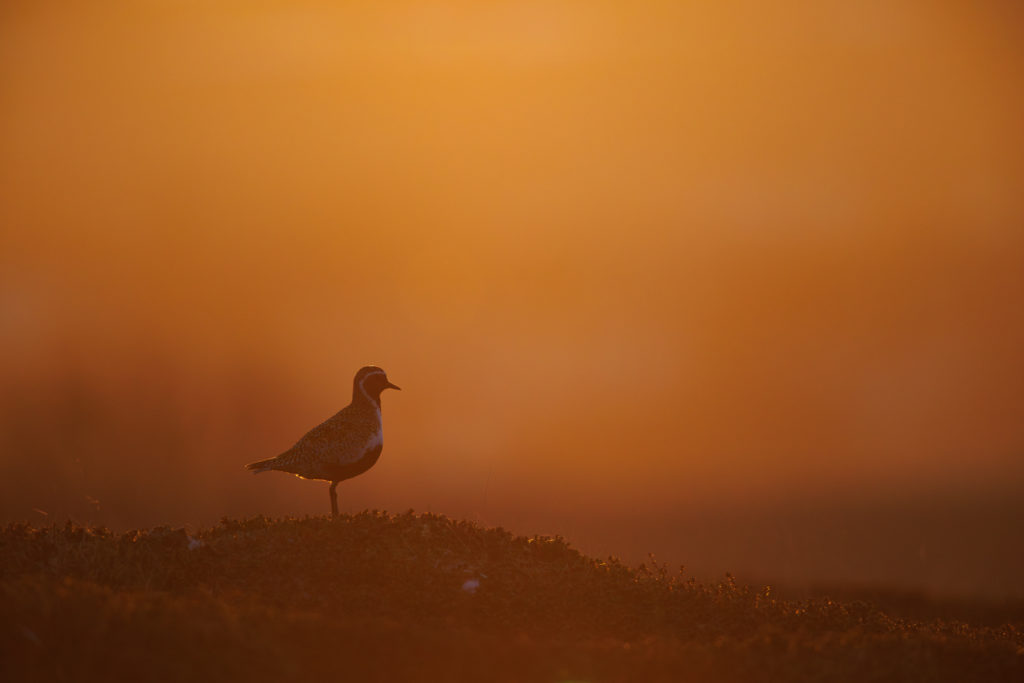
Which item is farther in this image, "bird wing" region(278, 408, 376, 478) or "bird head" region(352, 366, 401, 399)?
"bird head" region(352, 366, 401, 399)

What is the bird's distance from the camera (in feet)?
53.1

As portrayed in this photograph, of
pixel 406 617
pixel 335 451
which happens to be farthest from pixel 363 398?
pixel 406 617

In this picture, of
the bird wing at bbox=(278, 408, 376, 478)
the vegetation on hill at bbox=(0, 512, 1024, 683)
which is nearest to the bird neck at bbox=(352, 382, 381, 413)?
the bird wing at bbox=(278, 408, 376, 478)

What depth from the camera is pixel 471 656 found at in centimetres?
1005

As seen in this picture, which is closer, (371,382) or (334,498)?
(334,498)

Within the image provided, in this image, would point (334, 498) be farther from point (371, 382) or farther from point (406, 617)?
point (406, 617)

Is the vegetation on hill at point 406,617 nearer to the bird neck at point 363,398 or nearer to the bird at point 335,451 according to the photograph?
the bird at point 335,451

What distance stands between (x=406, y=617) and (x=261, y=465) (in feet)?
16.2

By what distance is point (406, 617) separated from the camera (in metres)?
12.8

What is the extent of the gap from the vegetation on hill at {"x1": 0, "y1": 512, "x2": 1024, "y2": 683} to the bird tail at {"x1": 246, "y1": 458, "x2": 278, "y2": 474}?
0.96 meters

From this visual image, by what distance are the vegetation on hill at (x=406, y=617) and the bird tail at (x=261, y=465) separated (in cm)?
96

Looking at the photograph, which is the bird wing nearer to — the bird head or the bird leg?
the bird leg

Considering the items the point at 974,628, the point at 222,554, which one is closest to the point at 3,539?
the point at 222,554

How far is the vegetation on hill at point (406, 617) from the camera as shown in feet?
31.2
